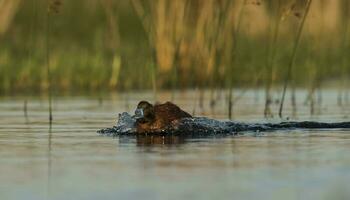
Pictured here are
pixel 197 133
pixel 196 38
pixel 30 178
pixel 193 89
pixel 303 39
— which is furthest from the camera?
pixel 303 39

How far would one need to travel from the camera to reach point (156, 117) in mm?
12953

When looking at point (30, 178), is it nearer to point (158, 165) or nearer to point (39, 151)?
point (158, 165)

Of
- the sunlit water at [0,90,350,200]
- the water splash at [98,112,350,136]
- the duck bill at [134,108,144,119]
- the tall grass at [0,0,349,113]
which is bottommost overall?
the sunlit water at [0,90,350,200]

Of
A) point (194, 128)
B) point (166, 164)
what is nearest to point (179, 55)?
point (194, 128)

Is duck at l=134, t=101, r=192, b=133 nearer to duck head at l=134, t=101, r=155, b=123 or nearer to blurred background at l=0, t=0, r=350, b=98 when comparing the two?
duck head at l=134, t=101, r=155, b=123

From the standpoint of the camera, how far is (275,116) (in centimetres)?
1577

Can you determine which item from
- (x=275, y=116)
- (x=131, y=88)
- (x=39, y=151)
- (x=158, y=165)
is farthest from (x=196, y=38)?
(x=158, y=165)

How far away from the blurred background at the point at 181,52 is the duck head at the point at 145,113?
283cm

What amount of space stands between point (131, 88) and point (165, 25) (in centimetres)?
182

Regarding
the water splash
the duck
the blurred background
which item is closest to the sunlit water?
the water splash

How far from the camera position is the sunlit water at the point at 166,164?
827 cm

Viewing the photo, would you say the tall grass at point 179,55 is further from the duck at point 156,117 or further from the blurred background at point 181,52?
the duck at point 156,117

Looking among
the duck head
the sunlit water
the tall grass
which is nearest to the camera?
the sunlit water

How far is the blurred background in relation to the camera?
18170 millimetres
